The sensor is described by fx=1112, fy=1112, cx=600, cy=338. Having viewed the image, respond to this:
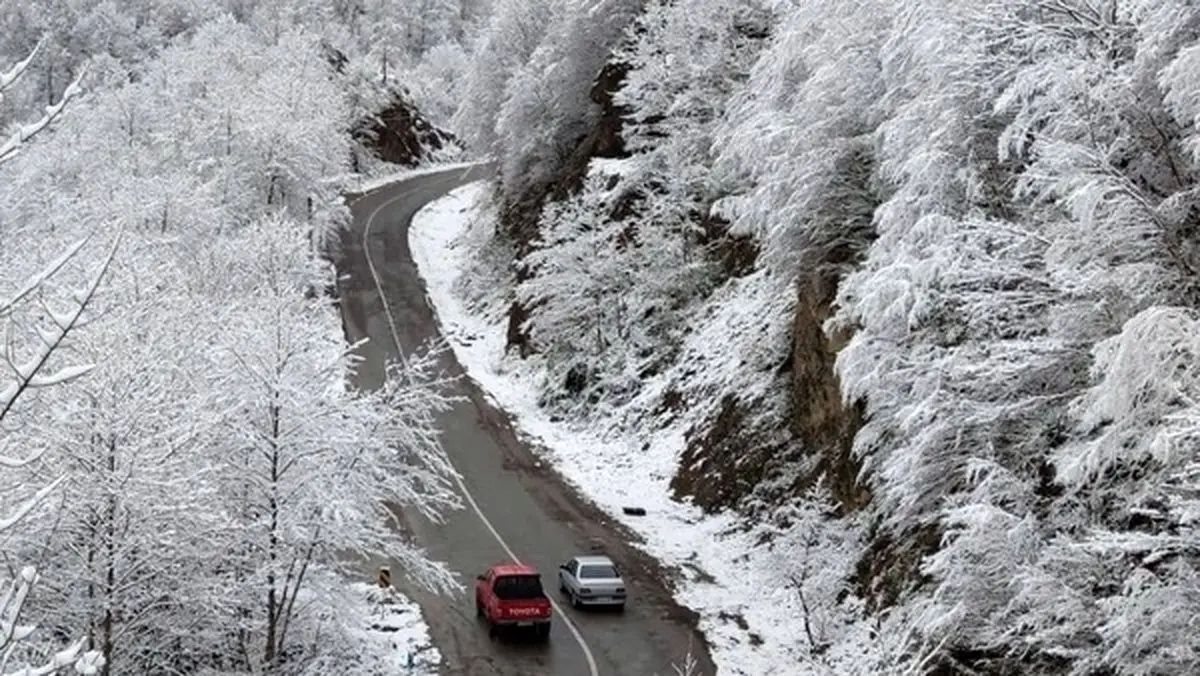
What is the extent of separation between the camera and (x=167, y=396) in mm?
16031

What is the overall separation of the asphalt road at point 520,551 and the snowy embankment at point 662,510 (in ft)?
1.91

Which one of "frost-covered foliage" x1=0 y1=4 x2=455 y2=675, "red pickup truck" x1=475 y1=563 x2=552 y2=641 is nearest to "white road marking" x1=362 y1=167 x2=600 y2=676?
"red pickup truck" x1=475 y1=563 x2=552 y2=641

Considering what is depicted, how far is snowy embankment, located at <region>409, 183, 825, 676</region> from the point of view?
21953 millimetres

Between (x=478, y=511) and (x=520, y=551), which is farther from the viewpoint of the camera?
(x=478, y=511)

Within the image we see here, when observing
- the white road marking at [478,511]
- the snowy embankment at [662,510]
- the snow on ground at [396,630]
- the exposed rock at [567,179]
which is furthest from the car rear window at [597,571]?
the exposed rock at [567,179]

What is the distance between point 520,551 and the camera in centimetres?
2664

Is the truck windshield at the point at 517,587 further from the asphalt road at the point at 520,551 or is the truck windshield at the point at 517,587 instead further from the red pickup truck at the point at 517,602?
the asphalt road at the point at 520,551

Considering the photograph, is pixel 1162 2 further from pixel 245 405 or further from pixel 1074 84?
pixel 245 405

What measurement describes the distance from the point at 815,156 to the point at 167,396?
606 inches

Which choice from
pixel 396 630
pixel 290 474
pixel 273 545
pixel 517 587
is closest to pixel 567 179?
pixel 517 587

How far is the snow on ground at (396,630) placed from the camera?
19438mm

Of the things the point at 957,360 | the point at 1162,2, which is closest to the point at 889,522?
the point at 957,360

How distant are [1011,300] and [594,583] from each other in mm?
10509

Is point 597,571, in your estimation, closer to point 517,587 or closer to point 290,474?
point 517,587
